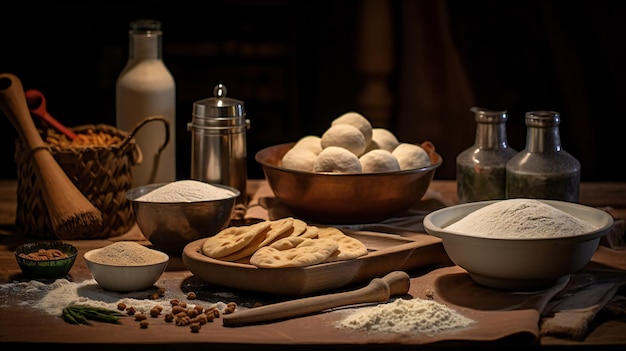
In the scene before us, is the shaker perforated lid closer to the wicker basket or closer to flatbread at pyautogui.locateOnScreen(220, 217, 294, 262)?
the wicker basket

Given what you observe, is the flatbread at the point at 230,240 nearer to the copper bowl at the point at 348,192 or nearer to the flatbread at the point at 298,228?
the flatbread at the point at 298,228

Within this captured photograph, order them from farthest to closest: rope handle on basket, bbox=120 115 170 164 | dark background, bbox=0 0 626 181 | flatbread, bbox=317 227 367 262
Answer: dark background, bbox=0 0 626 181 → rope handle on basket, bbox=120 115 170 164 → flatbread, bbox=317 227 367 262

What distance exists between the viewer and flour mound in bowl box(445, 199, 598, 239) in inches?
58.4

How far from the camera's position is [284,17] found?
10.9 ft

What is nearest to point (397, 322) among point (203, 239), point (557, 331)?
point (557, 331)

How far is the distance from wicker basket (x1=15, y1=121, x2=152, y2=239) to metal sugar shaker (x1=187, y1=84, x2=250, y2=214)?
0.15 m

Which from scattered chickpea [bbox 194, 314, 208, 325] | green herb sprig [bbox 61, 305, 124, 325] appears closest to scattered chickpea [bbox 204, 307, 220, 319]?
scattered chickpea [bbox 194, 314, 208, 325]

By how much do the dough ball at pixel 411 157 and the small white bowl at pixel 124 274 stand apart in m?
0.56

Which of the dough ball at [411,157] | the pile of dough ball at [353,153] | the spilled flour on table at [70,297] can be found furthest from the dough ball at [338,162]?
the spilled flour on table at [70,297]

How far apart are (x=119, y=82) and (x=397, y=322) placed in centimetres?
96

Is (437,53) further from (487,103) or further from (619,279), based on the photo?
(619,279)

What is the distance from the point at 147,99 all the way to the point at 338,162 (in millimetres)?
485

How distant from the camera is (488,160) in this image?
6.33 ft

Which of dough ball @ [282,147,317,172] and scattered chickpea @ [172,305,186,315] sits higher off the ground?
dough ball @ [282,147,317,172]
